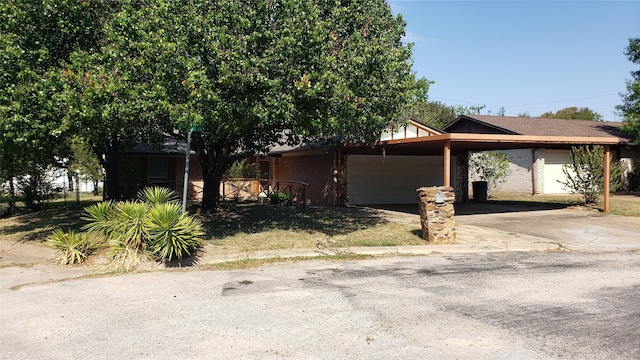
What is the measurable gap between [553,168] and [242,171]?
17072mm

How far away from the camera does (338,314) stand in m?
5.87

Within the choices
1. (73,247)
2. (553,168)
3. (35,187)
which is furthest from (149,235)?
(553,168)

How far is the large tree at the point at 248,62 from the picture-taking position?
→ 9281 millimetres

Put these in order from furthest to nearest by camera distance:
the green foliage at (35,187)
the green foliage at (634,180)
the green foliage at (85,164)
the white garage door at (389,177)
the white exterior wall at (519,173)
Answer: the green foliage at (634,180) < the white exterior wall at (519,173) < the green foliage at (85,164) < the white garage door at (389,177) < the green foliage at (35,187)

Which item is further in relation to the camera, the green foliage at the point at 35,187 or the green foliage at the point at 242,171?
the green foliage at the point at 242,171

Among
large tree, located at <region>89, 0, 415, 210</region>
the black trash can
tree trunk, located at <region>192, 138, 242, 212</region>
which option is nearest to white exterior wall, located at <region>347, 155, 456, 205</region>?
the black trash can

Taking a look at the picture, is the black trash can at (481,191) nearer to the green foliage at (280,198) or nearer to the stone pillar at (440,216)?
the green foliage at (280,198)

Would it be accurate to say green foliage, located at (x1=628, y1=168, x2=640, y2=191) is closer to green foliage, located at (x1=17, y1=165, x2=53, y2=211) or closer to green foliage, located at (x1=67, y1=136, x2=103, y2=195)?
green foliage, located at (x1=67, y1=136, x2=103, y2=195)

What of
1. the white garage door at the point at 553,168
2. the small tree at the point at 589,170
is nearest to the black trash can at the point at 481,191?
the small tree at the point at 589,170

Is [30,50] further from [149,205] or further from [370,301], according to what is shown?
[370,301]

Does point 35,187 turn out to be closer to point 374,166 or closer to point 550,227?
point 374,166

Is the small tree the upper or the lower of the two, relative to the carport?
lower

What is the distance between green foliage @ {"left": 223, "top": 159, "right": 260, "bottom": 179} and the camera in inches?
933

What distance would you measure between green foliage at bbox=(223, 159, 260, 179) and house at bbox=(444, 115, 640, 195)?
41.9 feet
